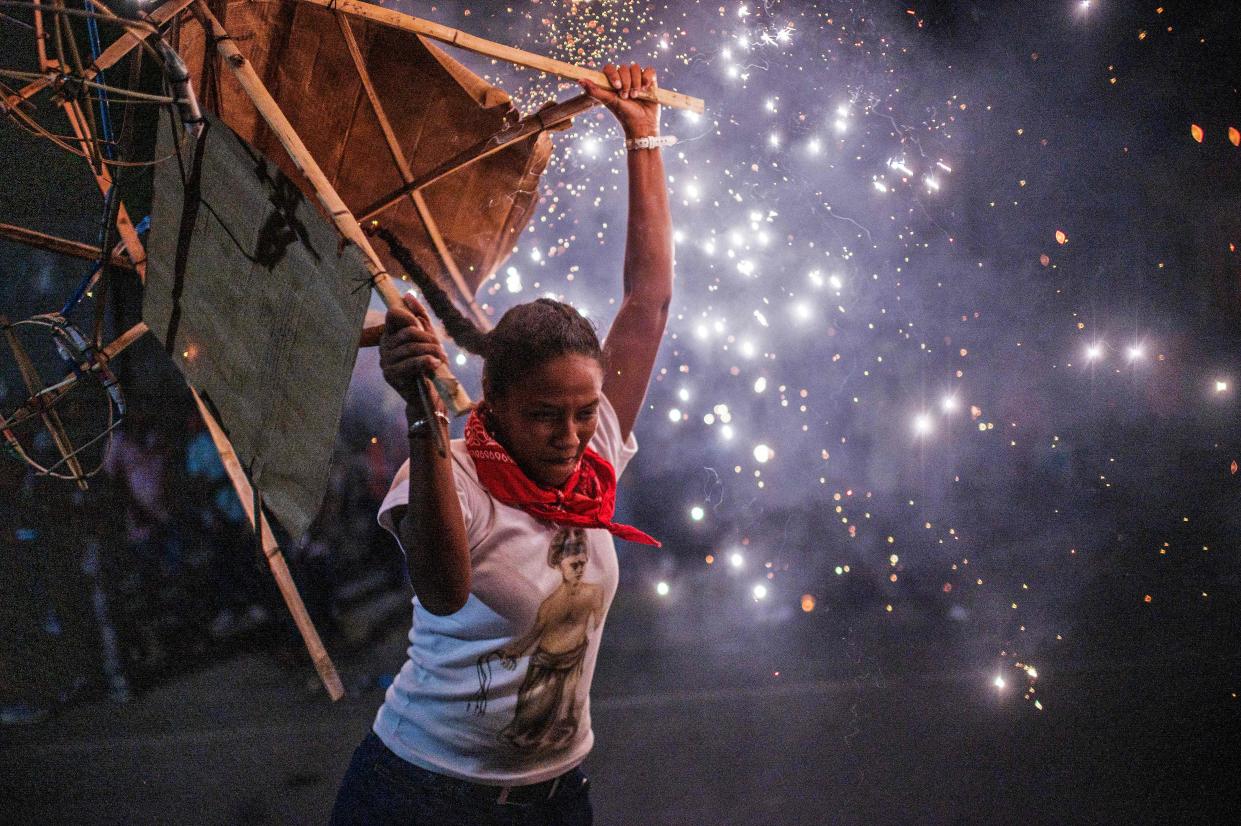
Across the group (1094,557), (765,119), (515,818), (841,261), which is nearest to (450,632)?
(515,818)

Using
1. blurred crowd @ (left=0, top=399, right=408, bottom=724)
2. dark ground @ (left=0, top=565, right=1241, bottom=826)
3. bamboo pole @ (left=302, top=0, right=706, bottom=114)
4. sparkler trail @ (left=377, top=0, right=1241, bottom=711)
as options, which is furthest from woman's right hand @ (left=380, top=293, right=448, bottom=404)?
sparkler trail @ (left=377, top=0, right=1241, bottom=711)

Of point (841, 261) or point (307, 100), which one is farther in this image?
point (841, 261)

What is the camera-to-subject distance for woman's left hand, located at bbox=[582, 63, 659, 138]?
204 cm

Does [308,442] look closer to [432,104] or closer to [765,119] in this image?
[432,104]

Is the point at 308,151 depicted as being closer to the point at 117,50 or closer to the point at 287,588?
→ the point at 117,50

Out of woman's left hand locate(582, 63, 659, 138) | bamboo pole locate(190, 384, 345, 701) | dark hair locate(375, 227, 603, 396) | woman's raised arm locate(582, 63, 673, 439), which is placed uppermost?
woman's left hand locate(582, 63, 659, 138)

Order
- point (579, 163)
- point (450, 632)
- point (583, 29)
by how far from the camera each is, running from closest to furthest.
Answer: point (450, 632) < point (583, 29) < point (579, 163)

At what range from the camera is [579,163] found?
4.64 metres

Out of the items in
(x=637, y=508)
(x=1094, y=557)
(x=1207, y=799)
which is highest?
(x=1094, y=557)

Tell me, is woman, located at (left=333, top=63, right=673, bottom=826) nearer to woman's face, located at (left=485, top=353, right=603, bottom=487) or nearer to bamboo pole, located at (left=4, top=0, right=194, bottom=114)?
woman's face, located at (left=485, top=353, right=603, bottom=487)

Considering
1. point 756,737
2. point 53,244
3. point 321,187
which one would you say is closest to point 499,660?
point 321,187

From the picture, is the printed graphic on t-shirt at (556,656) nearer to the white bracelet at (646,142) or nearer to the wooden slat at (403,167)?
the white bracelet at (646,142)

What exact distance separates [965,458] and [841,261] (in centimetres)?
156

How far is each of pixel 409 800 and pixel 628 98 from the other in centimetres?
158
